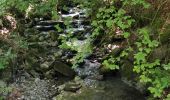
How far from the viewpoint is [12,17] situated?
1094cm

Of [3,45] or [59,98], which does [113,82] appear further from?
[3,45]

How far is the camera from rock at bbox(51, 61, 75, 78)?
8.75 metres

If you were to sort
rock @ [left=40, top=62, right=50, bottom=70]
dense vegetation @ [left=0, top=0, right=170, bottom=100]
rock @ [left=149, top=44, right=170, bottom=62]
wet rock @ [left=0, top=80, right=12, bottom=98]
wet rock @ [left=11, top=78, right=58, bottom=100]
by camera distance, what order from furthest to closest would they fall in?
1. rock @ [left=40, top=62, right=50, bottom=70]
2. wet rock @ [left=11, top=78, right=58, bottom=100]
3. wet rock @ [left=0, top=80, right=12, bottom=98]
4. rock @ [left=149, top=44, right=170, bottom=62]
5. dense vegetation @ [left=0, top=0, right=170, bottom=100]

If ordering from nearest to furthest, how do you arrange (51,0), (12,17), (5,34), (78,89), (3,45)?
(51,0) → (78,89) → (3,45) → (5,34) → (12,17)

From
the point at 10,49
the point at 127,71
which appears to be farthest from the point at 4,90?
the point at 127,71

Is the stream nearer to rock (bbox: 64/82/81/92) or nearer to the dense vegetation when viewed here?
rock (bbox: 64/82/81/92)

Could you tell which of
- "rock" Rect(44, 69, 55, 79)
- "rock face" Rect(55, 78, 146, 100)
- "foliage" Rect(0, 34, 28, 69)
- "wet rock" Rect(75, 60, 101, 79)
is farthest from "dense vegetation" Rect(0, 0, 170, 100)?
"rock" Rect(44, 69, 55, 79)

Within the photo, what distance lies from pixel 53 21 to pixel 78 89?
4892 mm

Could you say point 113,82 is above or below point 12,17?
below

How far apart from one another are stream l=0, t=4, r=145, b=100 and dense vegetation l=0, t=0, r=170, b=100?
1.31 ft

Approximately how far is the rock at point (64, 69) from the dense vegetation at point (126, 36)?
652 millimetres

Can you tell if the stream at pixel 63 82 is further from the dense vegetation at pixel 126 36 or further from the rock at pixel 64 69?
the dense vegetation at pixel 126 36

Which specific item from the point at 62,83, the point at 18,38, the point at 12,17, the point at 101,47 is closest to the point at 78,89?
the point at 62,83

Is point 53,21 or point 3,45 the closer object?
point 3,45
